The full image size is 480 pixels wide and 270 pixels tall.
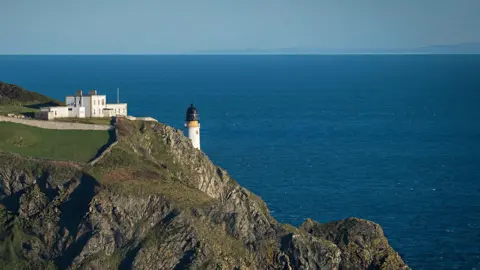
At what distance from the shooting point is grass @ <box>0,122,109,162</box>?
91.8 m

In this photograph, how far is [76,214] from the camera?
86.0 m

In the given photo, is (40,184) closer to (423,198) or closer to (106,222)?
(106,222)

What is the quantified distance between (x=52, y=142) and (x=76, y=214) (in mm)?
10902

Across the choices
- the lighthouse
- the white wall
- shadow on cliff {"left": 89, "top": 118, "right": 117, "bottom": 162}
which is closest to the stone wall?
shadow on cliff {"left": 89, "top": 118, "right": 117, "bottom": 162}

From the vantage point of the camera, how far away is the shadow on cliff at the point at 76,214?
8369cm

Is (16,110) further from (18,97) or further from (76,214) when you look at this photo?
(76,214)

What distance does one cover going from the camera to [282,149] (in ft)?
547

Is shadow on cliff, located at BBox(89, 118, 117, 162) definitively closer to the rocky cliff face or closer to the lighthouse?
the rocky cliff face

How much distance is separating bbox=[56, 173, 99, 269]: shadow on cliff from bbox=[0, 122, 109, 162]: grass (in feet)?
11.6

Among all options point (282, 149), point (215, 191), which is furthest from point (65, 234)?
point (282, 149)

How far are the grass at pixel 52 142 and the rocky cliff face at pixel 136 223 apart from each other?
1851mm

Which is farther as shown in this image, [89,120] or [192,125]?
[192,125]

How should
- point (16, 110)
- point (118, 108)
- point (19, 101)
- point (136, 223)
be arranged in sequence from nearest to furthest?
point (136, 223) < point (118, 108) < point (16, 110) < point (19, 101)

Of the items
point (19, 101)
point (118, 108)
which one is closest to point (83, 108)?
point (118, 108)
